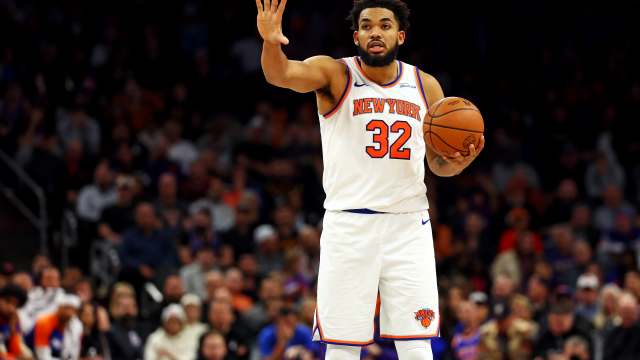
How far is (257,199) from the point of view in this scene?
14.9m

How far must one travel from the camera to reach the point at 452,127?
21.9 feet

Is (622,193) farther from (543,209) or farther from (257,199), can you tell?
(257,199)

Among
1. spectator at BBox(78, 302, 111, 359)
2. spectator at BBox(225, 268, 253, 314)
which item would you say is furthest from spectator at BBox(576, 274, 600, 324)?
spectator at BBox(78, 302, 111, 359)

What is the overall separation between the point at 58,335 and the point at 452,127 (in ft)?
21.3

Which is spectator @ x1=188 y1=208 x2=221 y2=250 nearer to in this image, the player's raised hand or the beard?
the beard

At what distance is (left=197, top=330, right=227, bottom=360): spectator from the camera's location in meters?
12.0

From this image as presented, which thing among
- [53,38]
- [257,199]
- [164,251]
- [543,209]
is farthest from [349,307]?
[53,38]

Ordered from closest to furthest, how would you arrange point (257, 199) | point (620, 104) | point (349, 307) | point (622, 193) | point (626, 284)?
point (349, 307) < point (626, 284) < point (257, 199) < point (622, 193) < point (620, 104)

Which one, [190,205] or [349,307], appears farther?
[190,205]

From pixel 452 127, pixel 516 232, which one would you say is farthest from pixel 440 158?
pixel 516 232

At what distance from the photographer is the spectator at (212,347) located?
12.0 m

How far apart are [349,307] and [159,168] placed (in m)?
8.74

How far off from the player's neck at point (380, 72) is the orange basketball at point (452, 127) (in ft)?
1.05

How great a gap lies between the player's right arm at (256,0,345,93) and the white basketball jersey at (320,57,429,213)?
0.99 ft
